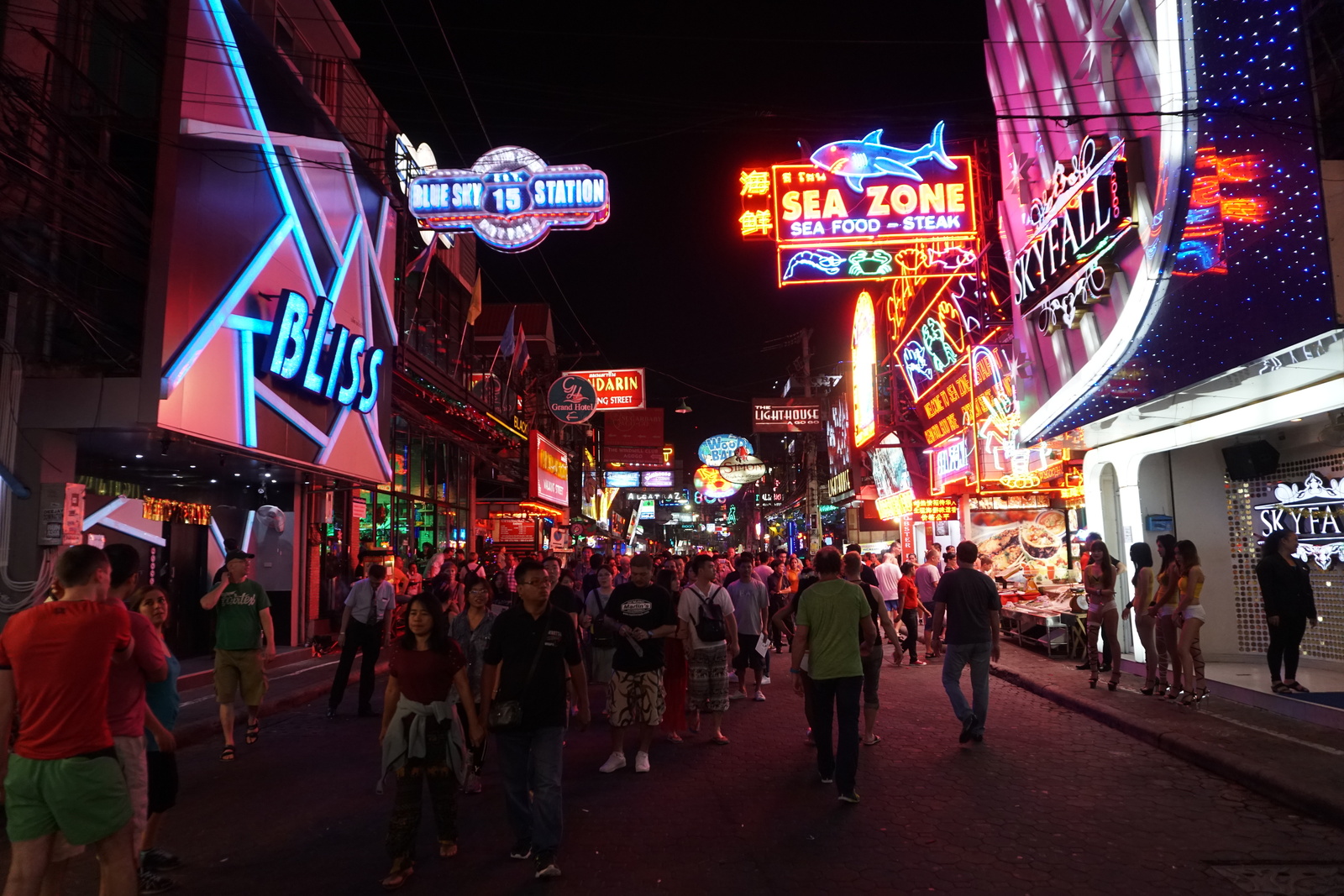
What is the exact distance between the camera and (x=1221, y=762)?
7.14 metres

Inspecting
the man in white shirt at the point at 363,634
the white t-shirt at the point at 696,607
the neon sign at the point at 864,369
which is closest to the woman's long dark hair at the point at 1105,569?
the white t-shirt at the point at 696,607

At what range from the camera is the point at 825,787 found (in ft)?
22.6

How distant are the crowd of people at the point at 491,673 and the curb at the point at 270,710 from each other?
90cm

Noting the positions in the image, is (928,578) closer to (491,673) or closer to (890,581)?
(890,581)

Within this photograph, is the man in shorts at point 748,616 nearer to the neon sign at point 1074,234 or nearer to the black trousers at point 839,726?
the black trousers at point 839,726

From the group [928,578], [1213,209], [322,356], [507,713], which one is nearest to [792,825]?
[507,713]

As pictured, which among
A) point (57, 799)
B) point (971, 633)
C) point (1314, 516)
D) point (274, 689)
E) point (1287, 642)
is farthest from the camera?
point (274, 689)

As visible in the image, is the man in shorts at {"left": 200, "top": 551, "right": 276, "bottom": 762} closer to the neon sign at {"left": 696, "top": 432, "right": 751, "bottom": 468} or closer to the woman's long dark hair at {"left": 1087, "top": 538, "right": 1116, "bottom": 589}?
the woman's long dark hair at {"left": 1087, "top": 538, "right": 1116, "bottom": 589}

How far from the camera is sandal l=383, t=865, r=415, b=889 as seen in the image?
4875mm

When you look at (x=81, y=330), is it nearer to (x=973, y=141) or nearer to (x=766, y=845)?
(x=766, y=845)

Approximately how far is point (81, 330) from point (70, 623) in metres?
9.92

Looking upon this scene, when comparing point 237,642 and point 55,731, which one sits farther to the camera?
point 237,642

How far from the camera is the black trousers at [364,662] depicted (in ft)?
34.7

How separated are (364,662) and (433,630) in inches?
240
